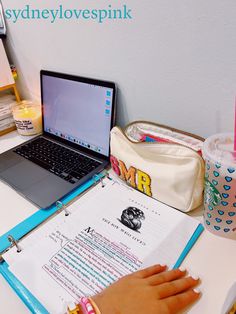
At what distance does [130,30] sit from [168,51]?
11cm

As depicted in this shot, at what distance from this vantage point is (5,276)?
490 millimetres

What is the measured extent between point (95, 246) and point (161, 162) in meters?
0.23

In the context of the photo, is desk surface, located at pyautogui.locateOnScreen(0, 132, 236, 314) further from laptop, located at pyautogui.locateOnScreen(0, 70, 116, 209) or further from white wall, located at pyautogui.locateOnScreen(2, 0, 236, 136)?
white wall, located at pyautogui.locateOnScreen(2, 0, 236, 136)

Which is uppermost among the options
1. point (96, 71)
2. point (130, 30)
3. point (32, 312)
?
point (130, 30)

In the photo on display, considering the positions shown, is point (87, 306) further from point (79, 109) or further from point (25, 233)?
point (79, 109)

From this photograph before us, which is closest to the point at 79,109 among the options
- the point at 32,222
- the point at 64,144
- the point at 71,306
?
the point at 64,144

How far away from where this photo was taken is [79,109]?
804 millimetres

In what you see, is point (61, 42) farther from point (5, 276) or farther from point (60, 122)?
point (5, 276)

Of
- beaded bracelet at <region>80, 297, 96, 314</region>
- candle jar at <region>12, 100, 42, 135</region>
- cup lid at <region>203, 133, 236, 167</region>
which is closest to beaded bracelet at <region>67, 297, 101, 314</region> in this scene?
beaded bracelet at <region>80, 297, 96, 314</region>

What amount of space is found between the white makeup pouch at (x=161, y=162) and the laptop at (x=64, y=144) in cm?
9

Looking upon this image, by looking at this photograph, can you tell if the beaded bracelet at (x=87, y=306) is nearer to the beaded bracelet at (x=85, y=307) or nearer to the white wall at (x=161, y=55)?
the beaded bracelet at (x=85, y=307)

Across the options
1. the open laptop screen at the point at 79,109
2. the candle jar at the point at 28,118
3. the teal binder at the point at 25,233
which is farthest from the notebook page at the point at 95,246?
the candle jar at the point at 28,118

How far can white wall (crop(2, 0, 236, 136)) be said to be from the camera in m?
0.52

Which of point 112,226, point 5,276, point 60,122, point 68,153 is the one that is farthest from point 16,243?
point 60,122
